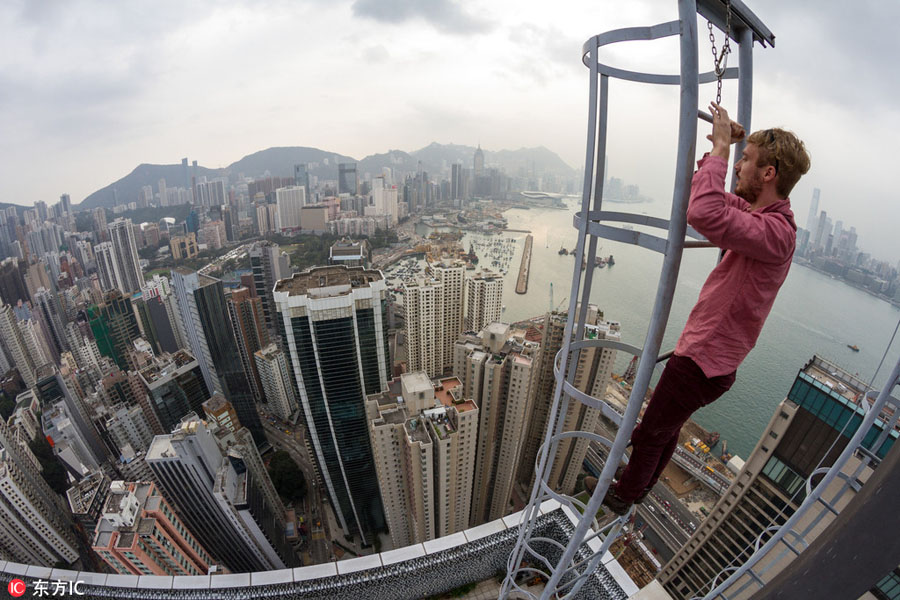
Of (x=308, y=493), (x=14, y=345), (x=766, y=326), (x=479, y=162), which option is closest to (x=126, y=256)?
(x=14, y=345)

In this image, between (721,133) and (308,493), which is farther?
(308,493)

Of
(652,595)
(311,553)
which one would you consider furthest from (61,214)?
(652,595)

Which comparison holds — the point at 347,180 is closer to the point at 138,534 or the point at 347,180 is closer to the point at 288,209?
the point at 288,209

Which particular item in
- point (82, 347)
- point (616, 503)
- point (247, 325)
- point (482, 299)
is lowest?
point (82, 347)

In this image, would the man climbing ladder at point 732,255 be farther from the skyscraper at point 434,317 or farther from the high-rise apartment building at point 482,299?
the high-rise apartment building at point 482,299

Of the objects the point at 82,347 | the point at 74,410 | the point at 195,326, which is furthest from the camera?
the point at 82,347

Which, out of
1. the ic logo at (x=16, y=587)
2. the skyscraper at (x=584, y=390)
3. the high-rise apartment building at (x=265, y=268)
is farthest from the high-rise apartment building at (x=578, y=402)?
the high-rise apartment building at (x=265, y=268)

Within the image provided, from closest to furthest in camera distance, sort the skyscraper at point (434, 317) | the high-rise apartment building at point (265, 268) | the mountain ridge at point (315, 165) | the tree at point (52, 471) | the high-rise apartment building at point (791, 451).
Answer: the high-rise apartment building at point (791, 451) → the tree at point (52, 471) → the skyscraper at point (434, 317) → the high-rise apartment building at point (265, 268) → the mountain ridge at point (315, 165)

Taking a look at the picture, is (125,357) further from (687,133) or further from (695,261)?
(695,261)
